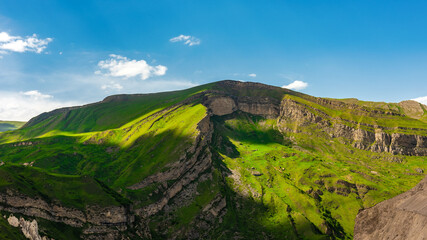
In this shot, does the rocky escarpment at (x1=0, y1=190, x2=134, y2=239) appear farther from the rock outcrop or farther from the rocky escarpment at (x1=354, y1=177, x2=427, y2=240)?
the rocky escarpment at (x1=354, y1=177, x2=427, y2=240)

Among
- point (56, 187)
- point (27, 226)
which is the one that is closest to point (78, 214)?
point (56, 187)

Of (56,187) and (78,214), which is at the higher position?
(56,187)

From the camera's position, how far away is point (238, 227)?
200 metres

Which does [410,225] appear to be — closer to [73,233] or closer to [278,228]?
[278,228]

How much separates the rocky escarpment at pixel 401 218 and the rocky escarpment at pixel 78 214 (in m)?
152

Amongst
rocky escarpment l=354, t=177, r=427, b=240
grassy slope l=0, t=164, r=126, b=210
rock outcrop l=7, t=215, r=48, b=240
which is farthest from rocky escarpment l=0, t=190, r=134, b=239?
rocky escarpment l=354, t=177, r=427, b=240

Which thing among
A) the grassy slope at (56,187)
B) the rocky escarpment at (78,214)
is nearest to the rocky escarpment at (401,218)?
the rocky escarpment at (78,214)

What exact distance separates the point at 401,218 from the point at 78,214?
179 m

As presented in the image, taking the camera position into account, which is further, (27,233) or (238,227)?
(238,227)

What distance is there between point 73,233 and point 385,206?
194m

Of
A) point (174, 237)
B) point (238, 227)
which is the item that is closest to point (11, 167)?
point (174, 237)

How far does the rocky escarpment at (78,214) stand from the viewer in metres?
109

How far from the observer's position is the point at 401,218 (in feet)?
495

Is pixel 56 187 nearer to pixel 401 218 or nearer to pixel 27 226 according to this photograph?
pixel 27 226
